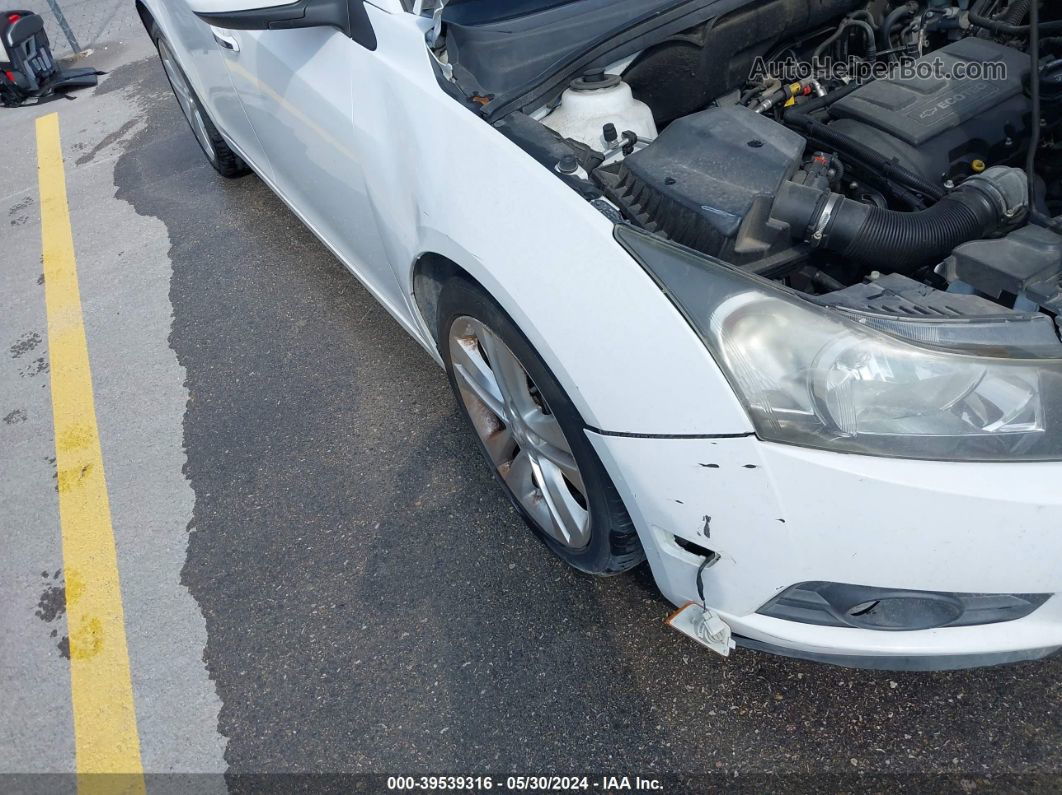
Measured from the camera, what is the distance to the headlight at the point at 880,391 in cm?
119

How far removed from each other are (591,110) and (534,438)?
81 centimetres

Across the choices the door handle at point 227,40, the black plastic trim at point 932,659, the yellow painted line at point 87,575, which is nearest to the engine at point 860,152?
the black plastic trim at point 932,659

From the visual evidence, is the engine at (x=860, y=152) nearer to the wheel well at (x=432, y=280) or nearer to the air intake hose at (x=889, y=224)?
the air intake hose at (x=889, y=224)

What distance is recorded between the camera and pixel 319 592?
2047mm

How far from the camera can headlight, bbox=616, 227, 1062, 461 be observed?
1190mm

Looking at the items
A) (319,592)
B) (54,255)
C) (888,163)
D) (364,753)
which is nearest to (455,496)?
(319,592)

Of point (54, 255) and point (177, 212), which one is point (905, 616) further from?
point (54, 255)

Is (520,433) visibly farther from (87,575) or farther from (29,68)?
(29,68)

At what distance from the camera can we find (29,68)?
6156 millimetres

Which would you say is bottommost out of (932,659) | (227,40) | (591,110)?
(932,659)

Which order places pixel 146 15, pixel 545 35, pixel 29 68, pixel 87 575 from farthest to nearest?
pixel 29 68, pixel 146 15, pixel 87 575, pixel 545 35

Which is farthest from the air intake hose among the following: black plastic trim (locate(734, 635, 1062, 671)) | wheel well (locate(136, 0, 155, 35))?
wheel well (locate(136, 0, 155, 35))

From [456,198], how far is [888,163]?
1040mm

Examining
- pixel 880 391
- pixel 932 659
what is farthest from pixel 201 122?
pixel 932 659
